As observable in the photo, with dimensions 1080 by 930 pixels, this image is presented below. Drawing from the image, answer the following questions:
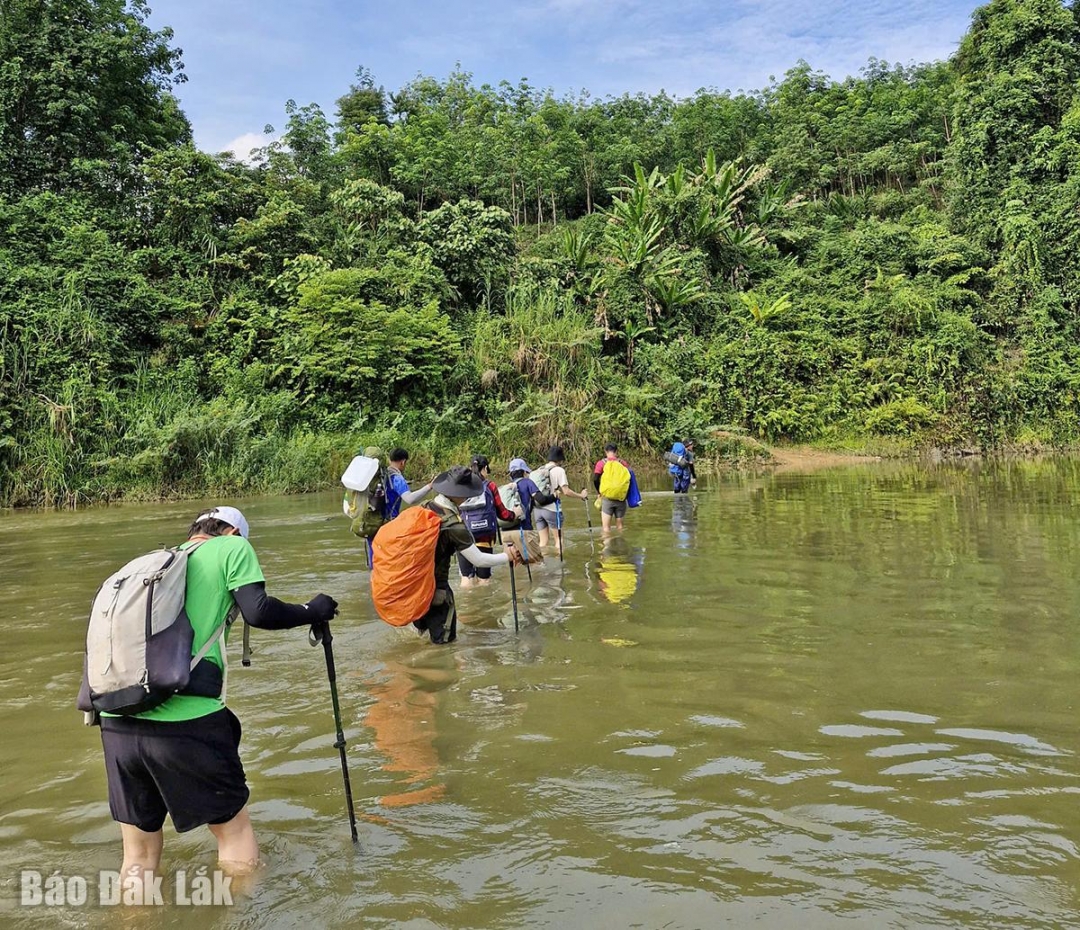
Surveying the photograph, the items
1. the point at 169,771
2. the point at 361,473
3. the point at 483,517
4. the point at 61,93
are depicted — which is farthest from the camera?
the point at 61,93

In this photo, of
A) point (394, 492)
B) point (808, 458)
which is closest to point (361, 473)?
point (394, 492)

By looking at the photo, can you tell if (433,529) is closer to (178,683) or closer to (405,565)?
(405,565)

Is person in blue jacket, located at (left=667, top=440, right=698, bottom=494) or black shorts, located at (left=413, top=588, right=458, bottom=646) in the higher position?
person in blue jacket, located at (left=667, top=440, right=698, bottom=494)

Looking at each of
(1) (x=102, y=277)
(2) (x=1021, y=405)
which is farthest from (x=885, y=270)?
(1) (x=102, y=277)

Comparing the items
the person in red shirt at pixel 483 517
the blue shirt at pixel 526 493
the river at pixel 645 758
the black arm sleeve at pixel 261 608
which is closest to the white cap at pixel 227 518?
the black arm sleeve at pixel 261 608

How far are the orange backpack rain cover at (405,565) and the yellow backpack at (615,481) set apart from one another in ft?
20.1

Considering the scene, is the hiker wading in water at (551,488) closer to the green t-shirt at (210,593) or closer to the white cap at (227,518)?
the white cap at (227,518)

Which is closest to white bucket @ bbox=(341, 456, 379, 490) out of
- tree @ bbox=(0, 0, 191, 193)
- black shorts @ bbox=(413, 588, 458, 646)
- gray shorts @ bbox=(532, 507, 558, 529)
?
black shorts @ bbox=(413, 588, 458, 646)

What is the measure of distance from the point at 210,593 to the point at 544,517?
804 cm

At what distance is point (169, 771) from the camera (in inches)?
117

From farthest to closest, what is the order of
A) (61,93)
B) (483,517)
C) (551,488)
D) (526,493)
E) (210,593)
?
(61,93) < (551,488) < (526,493) < (483,517) < (210,593)

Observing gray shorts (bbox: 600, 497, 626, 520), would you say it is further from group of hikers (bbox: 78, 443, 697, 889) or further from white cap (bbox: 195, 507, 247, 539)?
white cap (bbox: 195, 507, 247, 539)

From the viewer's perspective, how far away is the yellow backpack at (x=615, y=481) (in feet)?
39.3

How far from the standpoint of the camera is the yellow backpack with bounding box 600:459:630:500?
39.3 ft
